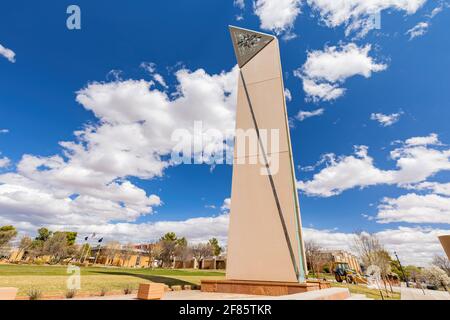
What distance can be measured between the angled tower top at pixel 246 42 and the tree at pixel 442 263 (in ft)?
146

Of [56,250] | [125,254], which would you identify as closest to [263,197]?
[56,250]

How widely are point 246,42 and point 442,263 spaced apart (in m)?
47.5

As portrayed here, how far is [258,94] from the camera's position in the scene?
39.8ft

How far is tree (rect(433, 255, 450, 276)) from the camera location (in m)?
36.5

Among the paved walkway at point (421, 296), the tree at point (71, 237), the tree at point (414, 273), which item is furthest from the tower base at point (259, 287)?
the tree at point (414, 273)

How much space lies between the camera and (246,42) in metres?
13.4

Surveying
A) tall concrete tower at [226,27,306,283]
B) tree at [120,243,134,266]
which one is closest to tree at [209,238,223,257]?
tree at [120,243,134,266]

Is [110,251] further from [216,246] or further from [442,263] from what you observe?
[442,263]

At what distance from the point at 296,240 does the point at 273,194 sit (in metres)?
1.99

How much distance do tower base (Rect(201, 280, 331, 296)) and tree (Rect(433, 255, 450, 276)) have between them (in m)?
41.5

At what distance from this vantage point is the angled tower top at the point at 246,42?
12.9m

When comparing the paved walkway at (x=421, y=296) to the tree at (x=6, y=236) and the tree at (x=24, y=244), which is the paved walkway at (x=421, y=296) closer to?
the tree at (x=6, y=236)
